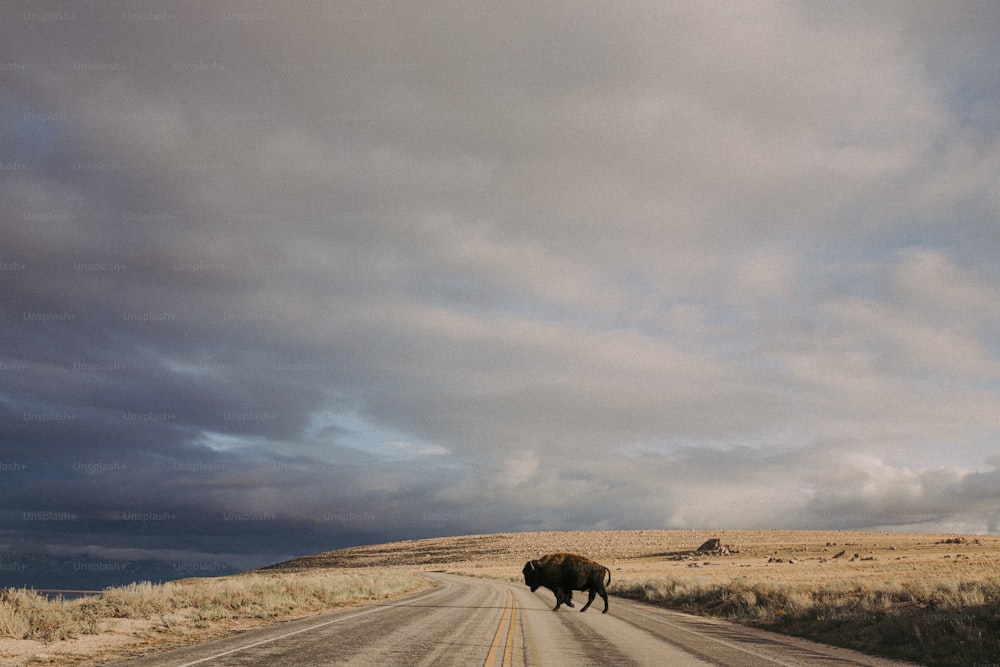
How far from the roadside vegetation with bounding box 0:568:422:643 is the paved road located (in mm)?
3203

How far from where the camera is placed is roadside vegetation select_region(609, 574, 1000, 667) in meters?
15.4

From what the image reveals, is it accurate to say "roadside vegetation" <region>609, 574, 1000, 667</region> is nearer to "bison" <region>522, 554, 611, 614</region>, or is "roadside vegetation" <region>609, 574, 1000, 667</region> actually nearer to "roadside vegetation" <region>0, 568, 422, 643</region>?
"bison" <region>522, 554, 611, 614</region>

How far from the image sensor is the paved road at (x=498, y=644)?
12297mm

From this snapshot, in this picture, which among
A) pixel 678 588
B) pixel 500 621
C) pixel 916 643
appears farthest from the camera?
pixel 678 588

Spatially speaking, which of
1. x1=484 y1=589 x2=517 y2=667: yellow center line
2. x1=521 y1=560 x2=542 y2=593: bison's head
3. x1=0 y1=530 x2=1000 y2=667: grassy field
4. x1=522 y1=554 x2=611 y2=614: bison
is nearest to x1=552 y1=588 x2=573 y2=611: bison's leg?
x1=522 y1=554 x2=611 y2=614: bison

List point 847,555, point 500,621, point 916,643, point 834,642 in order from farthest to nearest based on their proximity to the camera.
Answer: point 847,555, point 500,621, point 834,642, point 916,643

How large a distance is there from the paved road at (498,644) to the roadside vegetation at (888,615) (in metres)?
1.46

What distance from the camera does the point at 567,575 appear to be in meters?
27.0

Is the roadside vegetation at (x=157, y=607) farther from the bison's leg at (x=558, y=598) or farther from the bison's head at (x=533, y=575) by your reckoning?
the bison's leg at (x=558, y=598)

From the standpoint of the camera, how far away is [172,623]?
61.8ft

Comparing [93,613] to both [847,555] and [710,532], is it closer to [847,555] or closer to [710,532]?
[847,555]

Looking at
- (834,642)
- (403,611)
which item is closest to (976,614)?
(834,642)

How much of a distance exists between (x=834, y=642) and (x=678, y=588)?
19.9 m

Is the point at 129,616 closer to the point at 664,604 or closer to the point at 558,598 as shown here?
the point at 558,598
